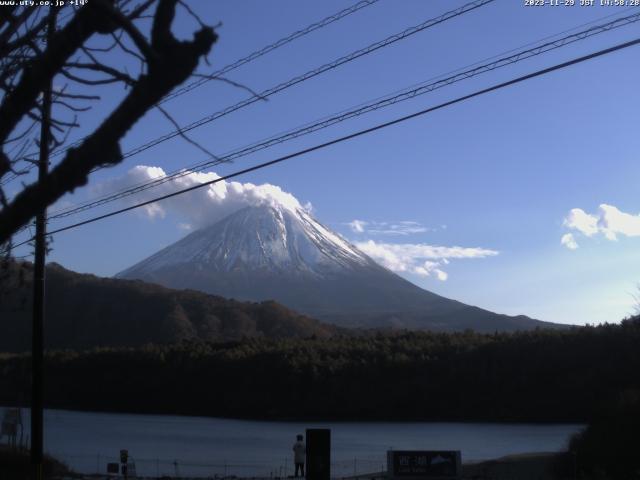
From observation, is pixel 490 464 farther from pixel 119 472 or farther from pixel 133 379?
pixel 133 379

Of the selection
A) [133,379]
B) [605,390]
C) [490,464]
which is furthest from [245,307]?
[490,464]

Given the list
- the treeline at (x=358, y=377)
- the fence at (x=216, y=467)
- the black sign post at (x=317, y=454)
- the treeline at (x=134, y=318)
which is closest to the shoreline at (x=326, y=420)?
the treeline at (x=358, y=377)

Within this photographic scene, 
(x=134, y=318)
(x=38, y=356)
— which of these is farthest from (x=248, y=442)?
(x=134, y=318)

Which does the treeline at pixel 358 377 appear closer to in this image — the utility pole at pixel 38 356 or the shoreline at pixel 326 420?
the shoreline at pixel 326 420

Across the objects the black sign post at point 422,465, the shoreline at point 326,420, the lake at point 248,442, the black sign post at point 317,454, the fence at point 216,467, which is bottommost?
the shoreline at point 326,420

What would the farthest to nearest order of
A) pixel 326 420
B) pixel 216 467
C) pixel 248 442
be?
pixel 326 420
pixel 248 442
pixel 216 467

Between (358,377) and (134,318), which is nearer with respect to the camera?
(358,377)

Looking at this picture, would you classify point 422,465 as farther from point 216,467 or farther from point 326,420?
point 326,420
